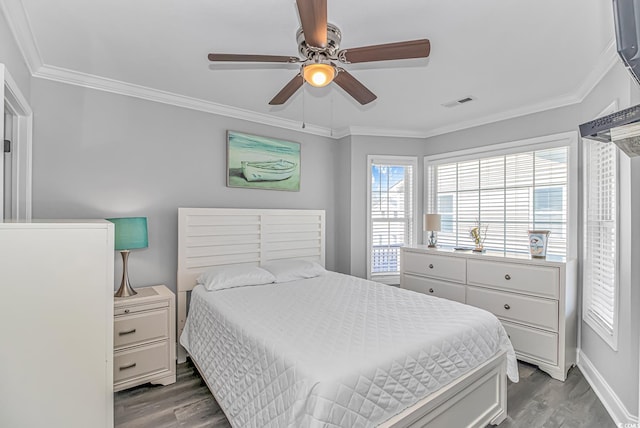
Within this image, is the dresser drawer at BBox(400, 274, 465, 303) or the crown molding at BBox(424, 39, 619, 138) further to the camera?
the dresser drawer at BBox(400, 274, 465, 303)

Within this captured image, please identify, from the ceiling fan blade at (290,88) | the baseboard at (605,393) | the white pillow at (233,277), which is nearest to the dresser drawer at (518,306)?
the baseboard at (605,393)

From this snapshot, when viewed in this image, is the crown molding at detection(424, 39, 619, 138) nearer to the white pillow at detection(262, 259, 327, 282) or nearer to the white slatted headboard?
the white slatted headboard

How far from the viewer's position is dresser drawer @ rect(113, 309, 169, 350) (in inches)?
92.8

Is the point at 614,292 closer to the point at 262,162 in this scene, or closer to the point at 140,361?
the point at 262,162

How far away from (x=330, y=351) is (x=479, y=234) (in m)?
2.87

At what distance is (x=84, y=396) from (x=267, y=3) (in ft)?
6.98

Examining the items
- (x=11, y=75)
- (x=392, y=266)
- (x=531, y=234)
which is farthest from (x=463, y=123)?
(x=11, y=75)

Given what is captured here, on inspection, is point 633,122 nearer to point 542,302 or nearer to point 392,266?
point 542,302

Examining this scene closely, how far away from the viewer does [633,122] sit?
4.32 feet

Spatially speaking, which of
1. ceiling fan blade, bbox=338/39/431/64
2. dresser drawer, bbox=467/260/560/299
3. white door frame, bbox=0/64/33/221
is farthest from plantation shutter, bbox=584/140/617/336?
white door frame, bbox=0/64/33/221

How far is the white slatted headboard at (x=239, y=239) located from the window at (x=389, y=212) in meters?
0.73

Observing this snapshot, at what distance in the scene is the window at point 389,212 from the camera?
13.8 feet

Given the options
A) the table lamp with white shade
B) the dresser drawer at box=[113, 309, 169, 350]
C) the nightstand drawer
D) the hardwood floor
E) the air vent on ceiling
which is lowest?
the hardwood floor

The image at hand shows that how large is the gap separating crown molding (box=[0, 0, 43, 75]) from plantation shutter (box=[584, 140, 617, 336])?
12.5 ft
